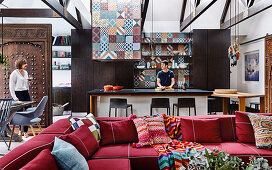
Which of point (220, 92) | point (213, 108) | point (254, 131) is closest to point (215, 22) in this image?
Result: point (213, 108)

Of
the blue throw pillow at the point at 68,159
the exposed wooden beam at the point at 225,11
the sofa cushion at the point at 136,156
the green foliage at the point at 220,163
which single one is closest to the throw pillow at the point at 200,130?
the sofa cushion at the point at 136,156

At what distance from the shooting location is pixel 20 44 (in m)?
5.36

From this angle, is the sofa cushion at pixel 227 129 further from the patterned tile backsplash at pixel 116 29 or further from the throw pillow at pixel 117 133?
the patterned tile backsplash at pixel 116 29

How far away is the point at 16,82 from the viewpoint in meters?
4.50

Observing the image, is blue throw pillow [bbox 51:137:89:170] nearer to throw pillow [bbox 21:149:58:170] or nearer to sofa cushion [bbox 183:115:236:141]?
throw pillow [bbox 21:149:58:170]

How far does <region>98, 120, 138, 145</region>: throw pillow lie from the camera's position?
262 cm

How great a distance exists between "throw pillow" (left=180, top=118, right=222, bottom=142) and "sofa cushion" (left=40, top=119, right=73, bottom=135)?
5.00ft

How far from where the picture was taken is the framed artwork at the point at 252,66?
7.39 m

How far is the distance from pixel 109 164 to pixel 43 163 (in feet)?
2.76

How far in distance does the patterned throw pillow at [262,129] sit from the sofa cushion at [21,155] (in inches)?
96.2

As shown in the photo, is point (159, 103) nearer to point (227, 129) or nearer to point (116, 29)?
point (227, 129)

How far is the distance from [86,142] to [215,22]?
738 cm

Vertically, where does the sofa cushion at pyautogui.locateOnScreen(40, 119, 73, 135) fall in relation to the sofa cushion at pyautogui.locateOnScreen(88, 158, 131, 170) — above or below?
above

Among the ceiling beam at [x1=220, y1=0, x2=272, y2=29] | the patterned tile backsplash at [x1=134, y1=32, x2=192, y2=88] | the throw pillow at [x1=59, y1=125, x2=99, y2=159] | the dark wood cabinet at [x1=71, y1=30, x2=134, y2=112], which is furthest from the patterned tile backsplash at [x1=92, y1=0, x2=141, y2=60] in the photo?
the ceiling beam at [x1=220, y1=0, x2=272, y2=29]
